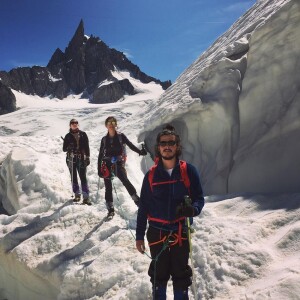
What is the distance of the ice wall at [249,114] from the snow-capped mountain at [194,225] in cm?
3

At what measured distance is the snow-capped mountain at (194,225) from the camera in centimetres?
434

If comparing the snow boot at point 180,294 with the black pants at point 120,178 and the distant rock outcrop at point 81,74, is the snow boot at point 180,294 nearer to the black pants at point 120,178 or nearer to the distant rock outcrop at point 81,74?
the black pants at point 120,178

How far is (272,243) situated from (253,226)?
19.4 inches

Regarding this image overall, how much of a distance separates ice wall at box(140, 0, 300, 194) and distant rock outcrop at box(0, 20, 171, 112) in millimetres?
122029

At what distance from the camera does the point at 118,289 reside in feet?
16.1

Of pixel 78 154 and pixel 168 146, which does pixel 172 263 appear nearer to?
pixel 168 146

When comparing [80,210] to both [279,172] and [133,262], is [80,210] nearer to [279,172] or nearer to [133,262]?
[133,262]

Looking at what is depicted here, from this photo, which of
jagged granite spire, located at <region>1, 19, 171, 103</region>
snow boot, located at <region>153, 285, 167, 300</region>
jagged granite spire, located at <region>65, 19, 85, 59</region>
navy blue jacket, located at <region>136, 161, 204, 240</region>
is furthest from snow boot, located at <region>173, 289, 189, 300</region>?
jagged granite spire, located at <region>65, 19, 85, 59</region>

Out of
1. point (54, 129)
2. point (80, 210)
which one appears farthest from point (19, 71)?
point (80, 210)

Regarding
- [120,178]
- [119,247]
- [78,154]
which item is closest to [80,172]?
[78,154]

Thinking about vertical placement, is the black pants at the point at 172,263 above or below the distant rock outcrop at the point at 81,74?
below

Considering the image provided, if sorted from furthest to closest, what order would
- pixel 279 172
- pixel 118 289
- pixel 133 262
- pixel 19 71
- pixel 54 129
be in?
pixel 19 71 < pixel 54 129 < pixel 279 172 < pixel 133 262 < pixel 118 289

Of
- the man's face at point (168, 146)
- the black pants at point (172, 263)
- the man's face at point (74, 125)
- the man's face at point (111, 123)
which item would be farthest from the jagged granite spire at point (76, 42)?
the black pants at point (172, 263)

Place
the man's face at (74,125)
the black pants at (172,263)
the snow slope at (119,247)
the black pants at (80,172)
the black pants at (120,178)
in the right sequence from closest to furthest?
the black pants at (172,263) → the snow slope at (119,247) → the black pants at (120,178) → the man's face at (74,125) → the black pants at (80,172)
